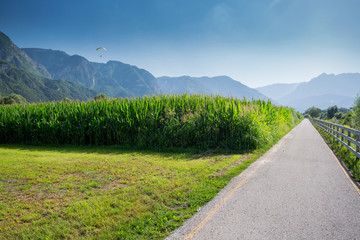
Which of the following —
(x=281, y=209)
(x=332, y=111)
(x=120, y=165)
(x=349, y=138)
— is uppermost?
(x=332, y=111)

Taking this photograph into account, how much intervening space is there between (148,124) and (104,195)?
6.22 meters

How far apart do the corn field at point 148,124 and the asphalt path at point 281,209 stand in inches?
153

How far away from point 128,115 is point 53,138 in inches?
206

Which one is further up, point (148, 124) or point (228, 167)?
point (148, 124)

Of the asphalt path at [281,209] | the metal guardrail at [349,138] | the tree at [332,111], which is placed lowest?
the asphalt path at [281,209]

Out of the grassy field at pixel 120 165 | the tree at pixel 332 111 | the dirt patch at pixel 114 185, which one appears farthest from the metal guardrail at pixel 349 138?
the tree at pixel 332 111

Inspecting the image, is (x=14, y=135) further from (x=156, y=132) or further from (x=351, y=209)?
(x=351, y=209)

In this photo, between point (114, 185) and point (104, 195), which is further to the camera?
point (114, 185)

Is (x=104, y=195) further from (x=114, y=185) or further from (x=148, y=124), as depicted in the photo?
(x=148, y=124)

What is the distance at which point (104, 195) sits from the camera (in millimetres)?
4266

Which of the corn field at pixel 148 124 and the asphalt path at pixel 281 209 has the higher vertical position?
the corn field at pixel 148 124

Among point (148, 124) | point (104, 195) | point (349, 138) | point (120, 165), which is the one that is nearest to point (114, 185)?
point (104, 195)

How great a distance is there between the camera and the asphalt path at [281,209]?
9.57 ft

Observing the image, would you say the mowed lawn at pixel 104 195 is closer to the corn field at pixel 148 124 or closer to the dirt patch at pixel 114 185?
the dirt patch at pixel 114 185
